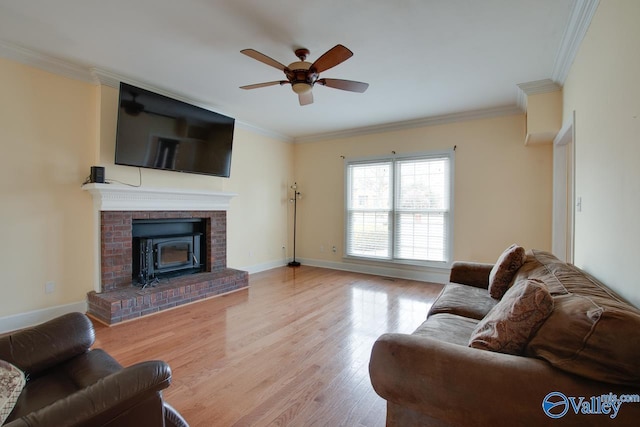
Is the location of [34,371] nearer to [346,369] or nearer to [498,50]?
[346,369]

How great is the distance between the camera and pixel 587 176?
2459mm

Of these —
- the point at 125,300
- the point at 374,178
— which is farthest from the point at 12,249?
the point at 374,178

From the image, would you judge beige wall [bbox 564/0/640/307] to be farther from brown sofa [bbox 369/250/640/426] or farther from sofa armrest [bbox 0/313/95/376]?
sofa armrest [bbox 0/313/95/376]

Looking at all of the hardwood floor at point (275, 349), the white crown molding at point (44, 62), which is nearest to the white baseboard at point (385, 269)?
the hardwood floor at point (275, 349)

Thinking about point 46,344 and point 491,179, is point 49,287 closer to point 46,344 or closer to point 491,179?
point 46,344

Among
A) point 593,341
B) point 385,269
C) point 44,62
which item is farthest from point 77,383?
point 385,269

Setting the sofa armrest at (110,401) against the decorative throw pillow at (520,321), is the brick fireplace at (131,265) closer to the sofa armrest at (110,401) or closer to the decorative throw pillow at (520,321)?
the sofa armrest at (110,401)

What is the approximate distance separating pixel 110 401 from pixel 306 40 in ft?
9.25

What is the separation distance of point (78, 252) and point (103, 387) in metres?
3.09

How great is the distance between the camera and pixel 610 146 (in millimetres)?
1904

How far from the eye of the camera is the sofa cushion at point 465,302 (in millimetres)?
2195

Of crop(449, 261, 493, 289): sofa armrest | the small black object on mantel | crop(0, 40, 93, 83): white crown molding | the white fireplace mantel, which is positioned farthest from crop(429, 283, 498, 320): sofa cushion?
crop(0, 40, 93, 83): white crown molding

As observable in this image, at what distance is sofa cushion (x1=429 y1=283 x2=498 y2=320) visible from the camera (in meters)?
2.20

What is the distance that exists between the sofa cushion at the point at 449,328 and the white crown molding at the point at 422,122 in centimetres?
361
